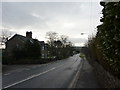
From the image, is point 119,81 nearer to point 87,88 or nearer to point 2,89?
point 87,88

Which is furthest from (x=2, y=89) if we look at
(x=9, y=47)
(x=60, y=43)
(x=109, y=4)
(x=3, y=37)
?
(x=60, y=43)

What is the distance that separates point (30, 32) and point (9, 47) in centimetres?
1287

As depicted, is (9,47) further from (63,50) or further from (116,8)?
(116,8)

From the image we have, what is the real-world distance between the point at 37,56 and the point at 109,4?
174ft

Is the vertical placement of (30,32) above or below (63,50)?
above

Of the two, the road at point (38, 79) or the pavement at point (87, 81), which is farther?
the road at point (38, 79)

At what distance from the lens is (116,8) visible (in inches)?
243

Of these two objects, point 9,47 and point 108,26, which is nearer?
point 108,26

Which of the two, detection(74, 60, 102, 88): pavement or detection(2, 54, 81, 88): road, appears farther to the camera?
detection(2, 54, 81, 88): road

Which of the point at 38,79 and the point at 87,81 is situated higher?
the point at 87,81

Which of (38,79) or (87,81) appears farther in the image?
(38,79)

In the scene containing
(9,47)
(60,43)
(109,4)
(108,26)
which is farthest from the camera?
(60,43)

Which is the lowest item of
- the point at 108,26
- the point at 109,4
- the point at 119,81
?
the point at 119,81

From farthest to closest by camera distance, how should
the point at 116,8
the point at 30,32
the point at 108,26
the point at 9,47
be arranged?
the point at 30,32 → the point at 9,47 → the point at 108,26 → the point at 116,8
